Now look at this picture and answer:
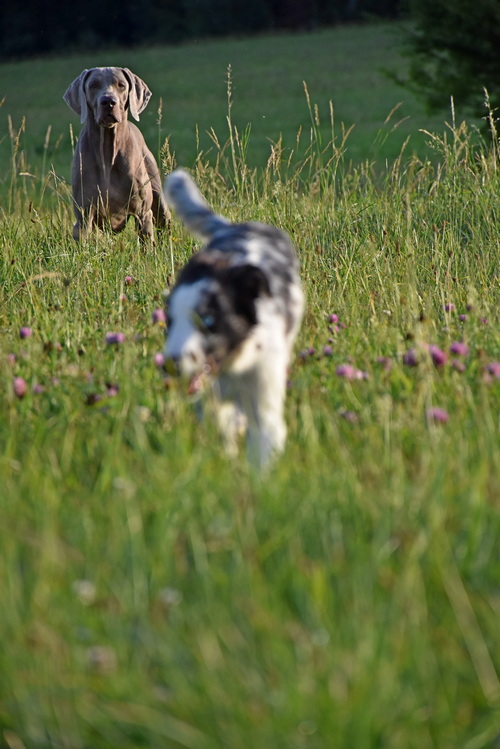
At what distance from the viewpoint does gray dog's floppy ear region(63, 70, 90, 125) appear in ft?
23.4

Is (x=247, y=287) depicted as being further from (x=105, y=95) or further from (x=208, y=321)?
(x=105, y=95)

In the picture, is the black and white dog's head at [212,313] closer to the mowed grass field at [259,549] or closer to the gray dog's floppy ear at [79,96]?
the mowed grass field at [259,549]

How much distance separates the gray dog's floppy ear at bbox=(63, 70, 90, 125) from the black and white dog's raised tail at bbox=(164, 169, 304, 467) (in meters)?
4.20

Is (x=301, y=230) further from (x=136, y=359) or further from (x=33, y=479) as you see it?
(x=33, y=479)

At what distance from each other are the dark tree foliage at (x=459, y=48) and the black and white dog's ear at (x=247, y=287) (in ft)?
22.6

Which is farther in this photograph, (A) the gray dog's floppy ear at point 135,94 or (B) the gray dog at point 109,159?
(A) the gray dog's floppy ear at point 135,94

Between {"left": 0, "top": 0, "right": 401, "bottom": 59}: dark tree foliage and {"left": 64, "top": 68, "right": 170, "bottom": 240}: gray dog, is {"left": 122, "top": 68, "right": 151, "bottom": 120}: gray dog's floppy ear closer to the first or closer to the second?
{"left": 64, "top": 68, "right": 170, "bottom": 240}: gray dog

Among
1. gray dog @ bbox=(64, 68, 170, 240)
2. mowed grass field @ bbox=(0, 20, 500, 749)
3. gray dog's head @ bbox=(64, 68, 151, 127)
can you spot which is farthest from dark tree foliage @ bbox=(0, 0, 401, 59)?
mowed grass field @ bbox=(0, 20, 500, 749)

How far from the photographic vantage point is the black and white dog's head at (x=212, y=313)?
2822 mm

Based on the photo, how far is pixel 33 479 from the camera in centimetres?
274

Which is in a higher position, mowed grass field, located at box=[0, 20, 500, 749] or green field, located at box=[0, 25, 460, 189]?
mowed grass field, located at box=[0, 20, 500, 749]

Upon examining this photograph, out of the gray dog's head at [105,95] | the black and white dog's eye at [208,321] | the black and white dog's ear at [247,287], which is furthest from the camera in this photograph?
the gray dog's head at [105,95]

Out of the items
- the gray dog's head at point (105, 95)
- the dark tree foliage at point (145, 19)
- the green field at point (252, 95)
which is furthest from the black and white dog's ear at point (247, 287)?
the dark tree foliage at point (145, 19)

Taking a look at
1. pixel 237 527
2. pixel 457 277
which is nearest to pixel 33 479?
pixel 237 527
